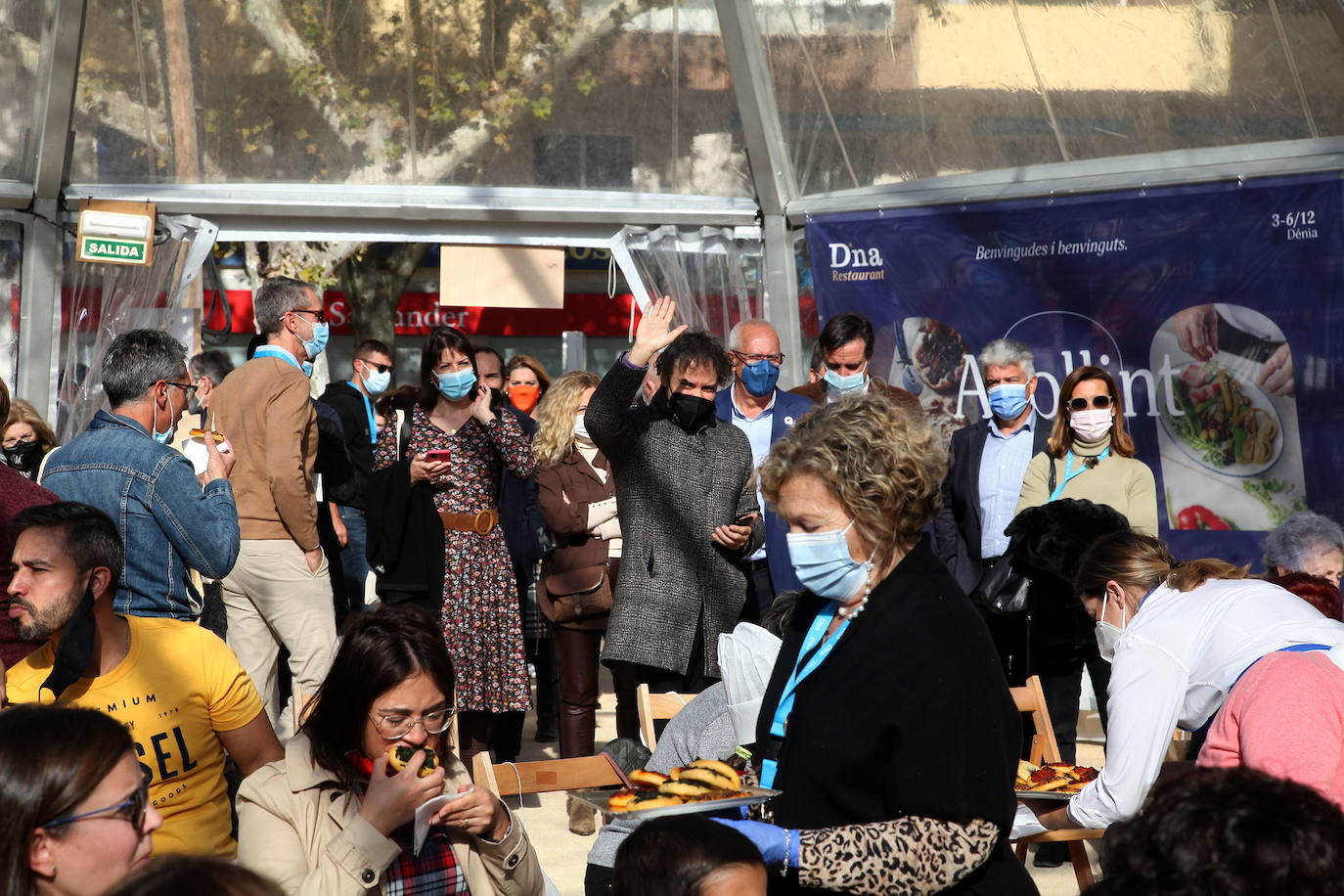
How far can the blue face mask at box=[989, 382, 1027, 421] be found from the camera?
5637mm

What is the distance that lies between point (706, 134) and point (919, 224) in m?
1.67

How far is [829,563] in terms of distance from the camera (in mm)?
2279

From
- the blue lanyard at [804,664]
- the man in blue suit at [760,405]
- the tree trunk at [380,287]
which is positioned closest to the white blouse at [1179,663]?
the blue lanyard at [804,664]

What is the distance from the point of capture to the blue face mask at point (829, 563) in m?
2.28

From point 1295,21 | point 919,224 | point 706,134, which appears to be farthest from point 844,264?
point 1295,21

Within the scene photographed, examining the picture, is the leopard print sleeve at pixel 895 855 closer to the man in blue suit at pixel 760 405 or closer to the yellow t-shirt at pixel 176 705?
the yellow t-shirt at pixel 176 705

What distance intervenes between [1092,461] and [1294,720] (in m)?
2.73

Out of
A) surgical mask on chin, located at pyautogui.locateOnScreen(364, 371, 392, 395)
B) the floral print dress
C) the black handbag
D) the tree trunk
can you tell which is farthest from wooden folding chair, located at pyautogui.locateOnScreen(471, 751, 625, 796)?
the tree trunk

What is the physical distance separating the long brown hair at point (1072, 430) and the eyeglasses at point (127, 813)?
4358mm

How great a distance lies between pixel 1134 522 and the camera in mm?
5309

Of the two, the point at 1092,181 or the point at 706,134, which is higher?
the point at 706,134

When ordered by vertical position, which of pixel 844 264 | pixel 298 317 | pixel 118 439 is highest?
pixel 844 264

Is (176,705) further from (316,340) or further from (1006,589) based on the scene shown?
(1006,589)

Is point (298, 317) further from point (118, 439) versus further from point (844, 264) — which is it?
point (844, 264)
